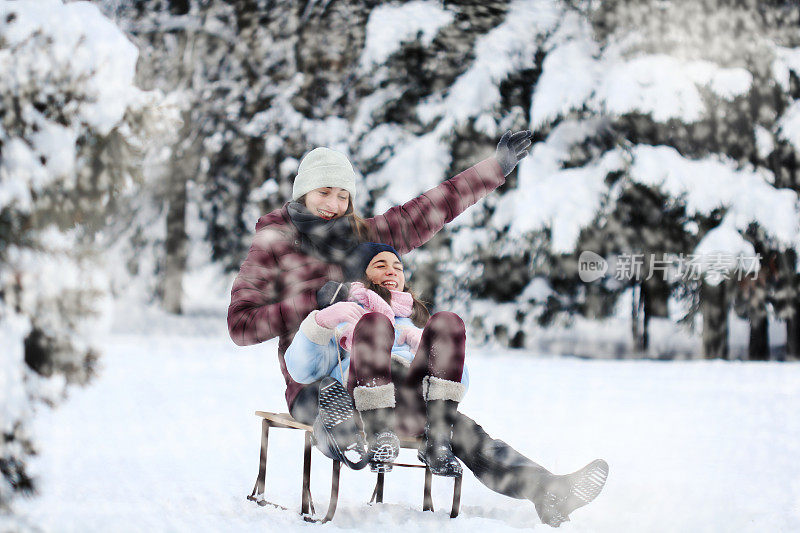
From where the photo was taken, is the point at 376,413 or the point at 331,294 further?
the point at 331,294

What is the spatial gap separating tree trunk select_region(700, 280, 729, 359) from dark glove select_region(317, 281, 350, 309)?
315 inches

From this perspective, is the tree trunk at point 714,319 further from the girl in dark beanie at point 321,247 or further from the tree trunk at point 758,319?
the girl in dark beanie at point 321,247

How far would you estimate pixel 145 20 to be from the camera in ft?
46.0

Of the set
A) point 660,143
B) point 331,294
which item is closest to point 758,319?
point 660,143

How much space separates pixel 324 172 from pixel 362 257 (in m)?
0.50

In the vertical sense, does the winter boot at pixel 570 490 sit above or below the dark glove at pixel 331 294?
below

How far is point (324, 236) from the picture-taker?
3.67 meters

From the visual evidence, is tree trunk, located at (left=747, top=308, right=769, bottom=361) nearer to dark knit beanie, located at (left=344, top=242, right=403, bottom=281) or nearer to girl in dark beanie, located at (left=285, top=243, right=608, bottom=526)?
girl in dark beanie, located at (left=285, top=243, right=608, bottom=526)

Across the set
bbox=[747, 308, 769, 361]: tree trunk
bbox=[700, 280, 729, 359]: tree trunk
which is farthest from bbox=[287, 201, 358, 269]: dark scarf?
bbox=[747, 308, 769, 361]: tree trunk

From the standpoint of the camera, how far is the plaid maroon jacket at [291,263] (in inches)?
135

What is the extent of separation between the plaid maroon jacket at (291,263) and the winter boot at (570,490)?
1.16 metres

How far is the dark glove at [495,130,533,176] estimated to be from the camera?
4.08m

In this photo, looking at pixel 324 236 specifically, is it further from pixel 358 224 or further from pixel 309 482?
pixel 309 482

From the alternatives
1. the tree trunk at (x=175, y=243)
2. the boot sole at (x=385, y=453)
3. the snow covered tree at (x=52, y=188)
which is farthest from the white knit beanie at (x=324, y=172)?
the tree trunk at (x=175, y=243)
